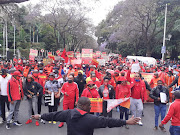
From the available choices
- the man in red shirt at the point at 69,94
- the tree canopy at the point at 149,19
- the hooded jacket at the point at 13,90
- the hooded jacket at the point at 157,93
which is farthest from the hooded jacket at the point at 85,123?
the tree canopy at the point at 149,19

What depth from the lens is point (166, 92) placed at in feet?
19.6

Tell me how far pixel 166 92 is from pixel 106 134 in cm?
226

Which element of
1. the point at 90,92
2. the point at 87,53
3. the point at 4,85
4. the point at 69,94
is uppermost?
the point at 87,53

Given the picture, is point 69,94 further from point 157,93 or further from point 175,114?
point 175,114

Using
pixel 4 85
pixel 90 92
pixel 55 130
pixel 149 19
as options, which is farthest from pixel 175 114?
pixel 149 19

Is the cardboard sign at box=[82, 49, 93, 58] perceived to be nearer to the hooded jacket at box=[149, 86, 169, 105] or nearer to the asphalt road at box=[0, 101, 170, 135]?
the asphalt road at box=[0, 101, 170, 135]

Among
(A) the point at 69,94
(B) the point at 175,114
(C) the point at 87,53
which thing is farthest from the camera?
(C) the point at 87,53

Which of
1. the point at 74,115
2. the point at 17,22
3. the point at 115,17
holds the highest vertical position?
the point at 115,17

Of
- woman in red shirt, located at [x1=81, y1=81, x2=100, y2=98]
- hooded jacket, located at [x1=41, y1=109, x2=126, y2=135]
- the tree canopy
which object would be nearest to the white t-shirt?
woman in red shirt, located at [x1=81, y1=81, x2=100, y2=98]

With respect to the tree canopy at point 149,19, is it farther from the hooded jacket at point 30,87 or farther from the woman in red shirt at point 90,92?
the hooded jacket at point 30,87

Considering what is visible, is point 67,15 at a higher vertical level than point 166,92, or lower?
higher

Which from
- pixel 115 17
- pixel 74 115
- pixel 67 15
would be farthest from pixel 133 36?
pixel 74 115

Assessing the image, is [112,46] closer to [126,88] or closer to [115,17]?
[115,17]

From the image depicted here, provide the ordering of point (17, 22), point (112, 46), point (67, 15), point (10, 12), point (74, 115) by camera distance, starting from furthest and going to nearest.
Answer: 1. point (112, 46)
2. point (67, 15)
3. point (17, 22)
4. point (10, 12)
5. point (74, 115)
